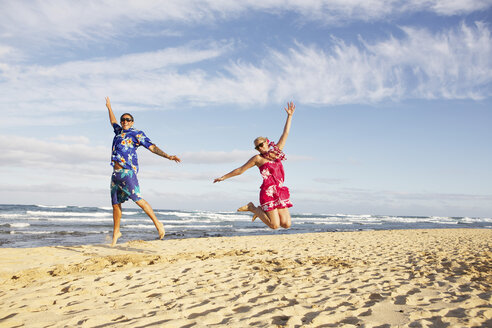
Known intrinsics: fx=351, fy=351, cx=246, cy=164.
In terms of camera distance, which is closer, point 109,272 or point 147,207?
point 109,272

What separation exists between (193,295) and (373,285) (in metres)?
2.47

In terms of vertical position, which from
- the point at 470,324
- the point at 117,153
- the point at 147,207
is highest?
the point at 117,153

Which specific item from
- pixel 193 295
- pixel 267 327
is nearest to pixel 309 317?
pixel 267 327

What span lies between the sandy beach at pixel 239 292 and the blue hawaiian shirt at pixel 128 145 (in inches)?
71.2

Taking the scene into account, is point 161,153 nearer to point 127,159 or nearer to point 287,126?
point 127,159

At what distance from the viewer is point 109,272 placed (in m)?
5.58

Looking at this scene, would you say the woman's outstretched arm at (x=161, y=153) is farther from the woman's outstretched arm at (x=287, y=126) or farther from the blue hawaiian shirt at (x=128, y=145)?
the woman's outstretched arm at (x=287, y=126)

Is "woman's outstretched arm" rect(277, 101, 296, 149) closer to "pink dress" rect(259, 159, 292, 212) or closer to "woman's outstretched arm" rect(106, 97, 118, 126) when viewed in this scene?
"pink dress" rect(259, 159, 292, 212)

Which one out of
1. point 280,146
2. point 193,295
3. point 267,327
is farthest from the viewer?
point 280,146

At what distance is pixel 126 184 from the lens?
20.3ft

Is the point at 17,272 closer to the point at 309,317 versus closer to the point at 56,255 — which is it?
the point at 56,255

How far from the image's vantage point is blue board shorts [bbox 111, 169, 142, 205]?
243 inches

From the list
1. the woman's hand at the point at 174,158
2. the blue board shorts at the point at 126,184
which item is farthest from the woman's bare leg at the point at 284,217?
the blue board shorts at the point at 126,184

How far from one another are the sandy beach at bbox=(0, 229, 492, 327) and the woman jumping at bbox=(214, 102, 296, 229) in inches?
35.2
